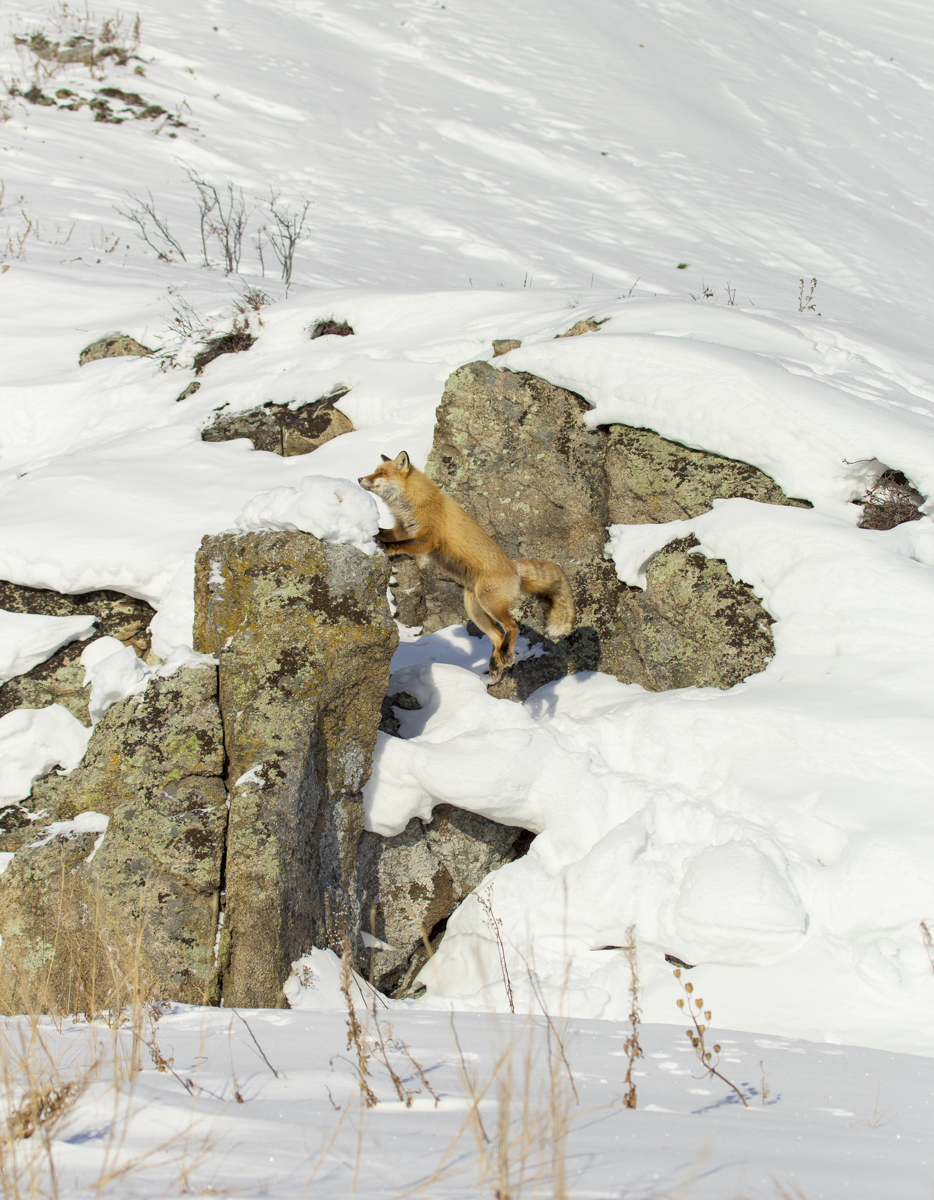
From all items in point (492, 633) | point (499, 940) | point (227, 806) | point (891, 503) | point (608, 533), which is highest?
point (891, 503)

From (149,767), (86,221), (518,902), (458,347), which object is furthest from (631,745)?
(86,221)

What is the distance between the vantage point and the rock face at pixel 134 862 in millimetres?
3930

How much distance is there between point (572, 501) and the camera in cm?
662

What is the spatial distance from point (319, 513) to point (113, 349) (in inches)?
240

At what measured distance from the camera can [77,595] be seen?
5.93 meters

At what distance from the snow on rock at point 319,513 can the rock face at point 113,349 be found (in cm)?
551

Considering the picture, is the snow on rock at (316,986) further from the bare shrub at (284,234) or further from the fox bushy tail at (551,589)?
the bare shrub at (284,234)

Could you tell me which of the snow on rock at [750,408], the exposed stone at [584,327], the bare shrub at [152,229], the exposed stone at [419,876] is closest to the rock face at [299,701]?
the exposed stone at [419,876]

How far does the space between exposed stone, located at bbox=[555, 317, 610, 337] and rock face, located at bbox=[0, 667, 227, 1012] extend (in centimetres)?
467

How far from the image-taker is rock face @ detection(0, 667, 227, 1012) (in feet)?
12.9

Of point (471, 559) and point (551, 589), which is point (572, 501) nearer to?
point (551, 589)

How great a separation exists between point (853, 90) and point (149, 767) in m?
25.8

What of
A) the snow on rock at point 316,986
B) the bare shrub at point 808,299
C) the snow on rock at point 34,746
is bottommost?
the snow on rock at point 34,746

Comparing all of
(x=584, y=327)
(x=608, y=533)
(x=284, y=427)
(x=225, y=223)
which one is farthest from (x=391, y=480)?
(x=225, y=223)
